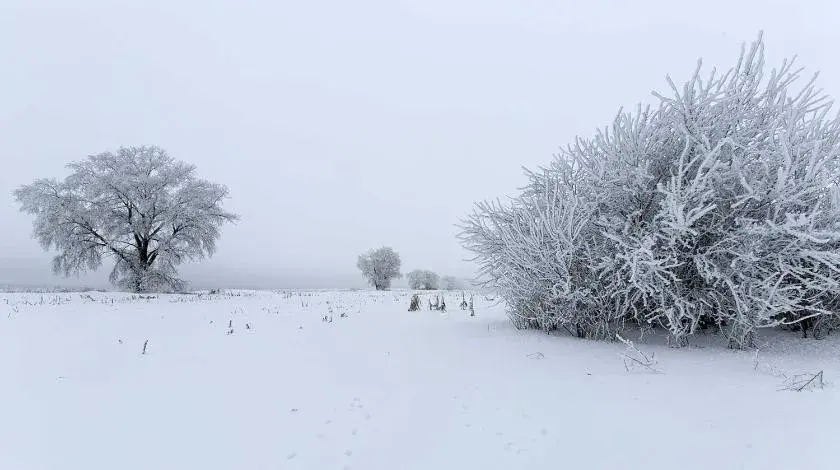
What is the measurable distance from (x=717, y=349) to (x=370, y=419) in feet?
14.2

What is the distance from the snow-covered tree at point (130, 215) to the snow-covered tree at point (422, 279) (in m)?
33.5

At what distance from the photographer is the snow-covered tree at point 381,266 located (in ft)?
147

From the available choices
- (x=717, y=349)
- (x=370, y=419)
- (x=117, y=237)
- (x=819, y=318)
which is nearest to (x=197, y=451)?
(x=370, y=419)

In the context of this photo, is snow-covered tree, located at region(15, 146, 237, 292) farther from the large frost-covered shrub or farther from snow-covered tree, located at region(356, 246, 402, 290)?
snow-covered tree, located at region(356, 246, 402, 290)

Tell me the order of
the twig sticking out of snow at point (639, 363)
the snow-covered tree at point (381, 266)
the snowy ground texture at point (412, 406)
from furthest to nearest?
the snow-covered tree at point (381, 266)
the twig sticking out of snow at point (639, 363)
the snowy ground texture at point (412, 406)

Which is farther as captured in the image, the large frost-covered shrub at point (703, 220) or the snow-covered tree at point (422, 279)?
the snow-covered tree at point (422, 279)

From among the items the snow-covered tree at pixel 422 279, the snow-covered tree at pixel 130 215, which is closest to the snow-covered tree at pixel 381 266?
the snow-covered tree at pixel 422 279

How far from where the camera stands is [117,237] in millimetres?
19516

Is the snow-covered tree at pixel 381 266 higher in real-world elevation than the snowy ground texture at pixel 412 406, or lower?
higher

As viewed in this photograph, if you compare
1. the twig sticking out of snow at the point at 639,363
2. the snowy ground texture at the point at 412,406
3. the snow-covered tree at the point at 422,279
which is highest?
the snow-covered tree at the point at 422,279

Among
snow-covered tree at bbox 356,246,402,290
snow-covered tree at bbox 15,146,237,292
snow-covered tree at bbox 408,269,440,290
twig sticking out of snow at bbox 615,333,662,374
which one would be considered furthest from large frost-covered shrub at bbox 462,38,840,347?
snow-covered tree at bbox 408,269,440,290

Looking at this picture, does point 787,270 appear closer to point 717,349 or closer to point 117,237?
point 717,349

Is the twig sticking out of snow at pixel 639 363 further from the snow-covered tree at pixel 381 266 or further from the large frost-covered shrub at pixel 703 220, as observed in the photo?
the snow-covered tree at pixel 381 266

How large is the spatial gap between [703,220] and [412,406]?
4138mm
